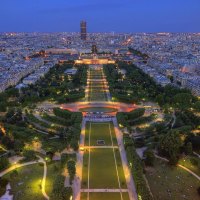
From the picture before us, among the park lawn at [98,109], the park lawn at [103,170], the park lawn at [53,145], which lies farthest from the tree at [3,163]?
the park lawn at [98,109]

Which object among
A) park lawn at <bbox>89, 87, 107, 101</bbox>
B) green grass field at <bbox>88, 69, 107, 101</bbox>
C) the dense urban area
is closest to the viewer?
the dense urban area

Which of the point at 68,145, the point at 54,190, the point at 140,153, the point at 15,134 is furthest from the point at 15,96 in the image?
the point at 54,190

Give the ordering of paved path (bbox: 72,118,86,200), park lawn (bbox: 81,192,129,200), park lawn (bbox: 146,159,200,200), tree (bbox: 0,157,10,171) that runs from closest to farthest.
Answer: park lawn (bbox: 81,192,129,200) → paved path (bbox: 72,118,86,200) → park lawn (bbox: 146,159,200,200) → tree (bbox: 0,157,10,171)

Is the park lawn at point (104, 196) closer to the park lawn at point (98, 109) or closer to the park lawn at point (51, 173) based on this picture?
the park lawn at point (51, 173)

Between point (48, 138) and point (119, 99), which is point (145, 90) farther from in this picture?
point (48, 138)

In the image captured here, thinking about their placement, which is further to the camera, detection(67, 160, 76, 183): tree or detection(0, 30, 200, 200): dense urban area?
detection(67, 160, 76, 183): tree

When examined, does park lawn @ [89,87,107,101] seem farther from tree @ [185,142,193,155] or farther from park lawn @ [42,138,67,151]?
tree @ [185,142,193,155]

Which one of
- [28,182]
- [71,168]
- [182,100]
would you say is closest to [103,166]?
[71,168]

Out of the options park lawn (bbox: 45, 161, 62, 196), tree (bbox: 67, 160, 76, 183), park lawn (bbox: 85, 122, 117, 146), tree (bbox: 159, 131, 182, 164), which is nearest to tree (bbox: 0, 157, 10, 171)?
park lawn (bbox: 45, 161, 62, 196)
